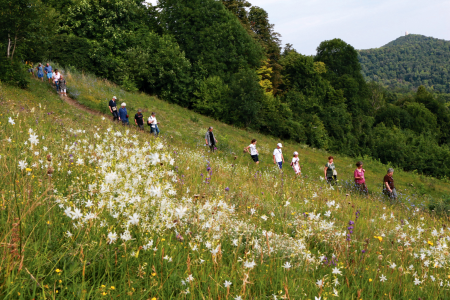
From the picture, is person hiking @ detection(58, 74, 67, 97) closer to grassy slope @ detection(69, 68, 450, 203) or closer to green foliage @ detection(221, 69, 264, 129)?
grassy slope @ detection(69, 68, 450, 203)

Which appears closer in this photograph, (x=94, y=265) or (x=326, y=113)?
(x=94, y=265)

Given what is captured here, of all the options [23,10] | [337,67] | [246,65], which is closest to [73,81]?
[23,10]

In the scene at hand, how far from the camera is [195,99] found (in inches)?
1507

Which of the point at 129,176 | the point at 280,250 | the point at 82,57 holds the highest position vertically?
the point at 82,57

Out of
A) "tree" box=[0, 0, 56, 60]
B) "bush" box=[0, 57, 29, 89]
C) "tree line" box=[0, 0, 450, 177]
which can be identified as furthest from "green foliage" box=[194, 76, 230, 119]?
"bush" box=[0, 57, 29, 89]

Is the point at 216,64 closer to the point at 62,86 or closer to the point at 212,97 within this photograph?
the point at 212,97

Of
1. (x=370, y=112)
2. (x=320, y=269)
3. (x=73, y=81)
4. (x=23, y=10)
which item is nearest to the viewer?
(x=320, y=269)

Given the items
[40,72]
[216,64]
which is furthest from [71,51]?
[216,64]

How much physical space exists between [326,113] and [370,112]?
18.3 metres

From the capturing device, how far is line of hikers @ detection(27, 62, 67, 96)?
21.4 meters

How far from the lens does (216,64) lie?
1582 inches

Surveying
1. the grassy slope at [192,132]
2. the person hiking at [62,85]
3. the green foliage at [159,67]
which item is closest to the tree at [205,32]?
the green foliage at [159,67]

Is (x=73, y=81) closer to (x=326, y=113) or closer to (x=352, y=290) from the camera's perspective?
(x=352, y=290)

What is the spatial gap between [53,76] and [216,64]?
73.0ft
